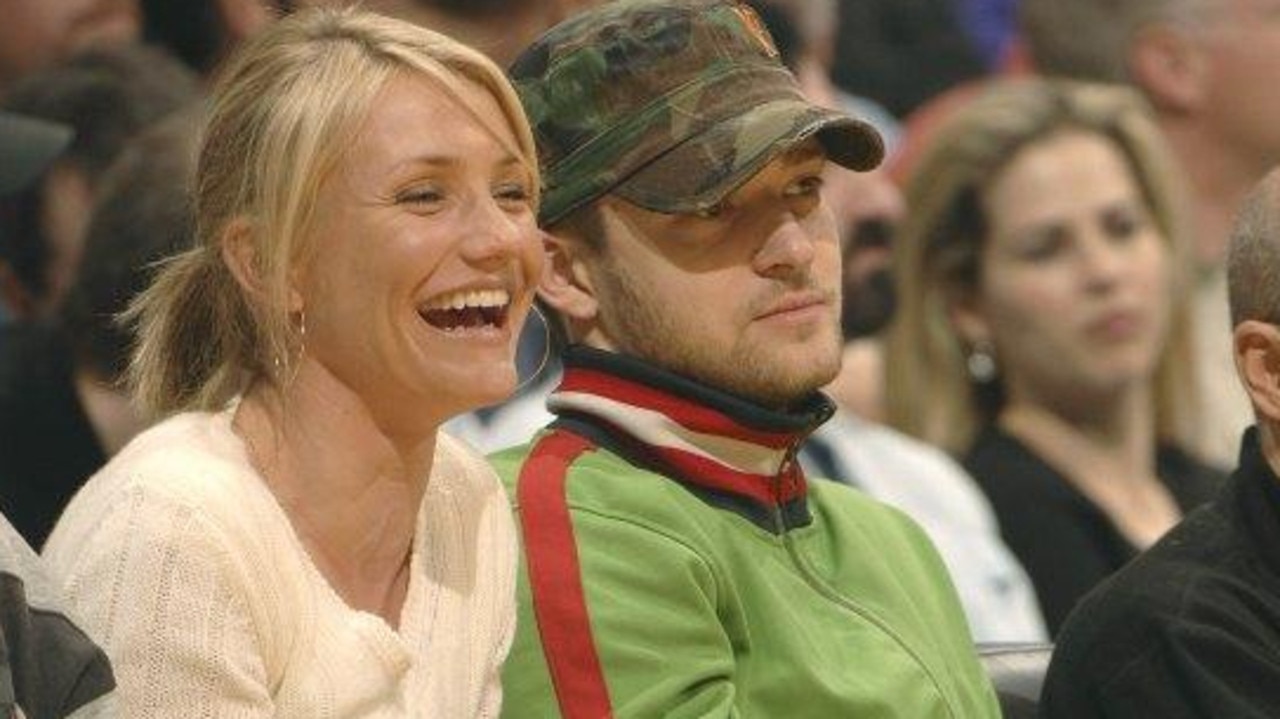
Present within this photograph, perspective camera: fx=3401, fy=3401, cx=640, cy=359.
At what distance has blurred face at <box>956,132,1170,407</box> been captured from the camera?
575 centimetres

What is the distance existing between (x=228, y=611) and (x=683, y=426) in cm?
66

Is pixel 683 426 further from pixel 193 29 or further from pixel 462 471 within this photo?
pixel 193 29

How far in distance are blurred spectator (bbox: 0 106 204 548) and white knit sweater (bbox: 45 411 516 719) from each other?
1.10m

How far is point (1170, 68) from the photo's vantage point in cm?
683

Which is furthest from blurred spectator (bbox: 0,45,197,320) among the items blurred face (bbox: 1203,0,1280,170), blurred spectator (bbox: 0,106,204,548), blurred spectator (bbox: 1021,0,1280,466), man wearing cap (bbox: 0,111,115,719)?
blurred face (bbox: 1203,0,1280,170)

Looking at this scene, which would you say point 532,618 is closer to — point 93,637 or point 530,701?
point 530,701

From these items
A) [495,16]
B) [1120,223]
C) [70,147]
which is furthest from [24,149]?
[1120,223]

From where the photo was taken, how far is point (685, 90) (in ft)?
12.0

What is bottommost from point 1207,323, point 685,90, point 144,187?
point 1207,323

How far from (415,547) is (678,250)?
0.45 metres

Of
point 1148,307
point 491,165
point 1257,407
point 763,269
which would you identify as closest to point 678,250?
point 763,269

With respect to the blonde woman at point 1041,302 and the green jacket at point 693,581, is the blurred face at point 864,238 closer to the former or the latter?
the blonde woman at point 1041,302

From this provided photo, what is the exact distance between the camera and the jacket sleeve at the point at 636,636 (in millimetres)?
3408

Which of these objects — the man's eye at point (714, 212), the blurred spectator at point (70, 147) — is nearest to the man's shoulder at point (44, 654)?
the man's eye at point (714, 212)
